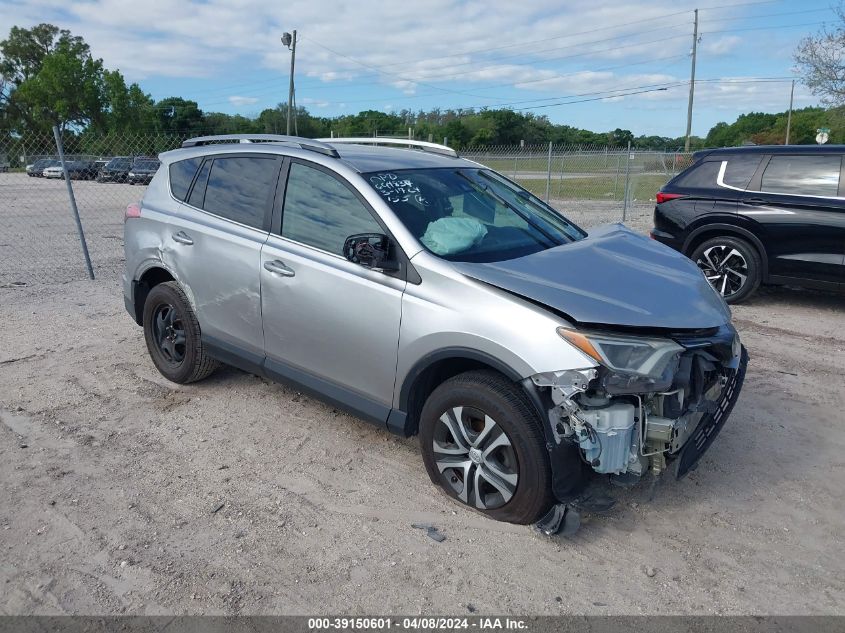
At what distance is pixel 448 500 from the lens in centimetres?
357

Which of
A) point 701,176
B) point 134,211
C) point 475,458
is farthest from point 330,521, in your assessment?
point 701,176

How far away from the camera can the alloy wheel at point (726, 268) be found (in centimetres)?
751

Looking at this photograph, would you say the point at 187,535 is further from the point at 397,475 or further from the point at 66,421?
the point at 66,421

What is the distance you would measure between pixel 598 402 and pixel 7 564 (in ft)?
9.02

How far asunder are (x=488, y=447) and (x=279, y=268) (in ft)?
5.49

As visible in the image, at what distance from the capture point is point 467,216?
3963mm

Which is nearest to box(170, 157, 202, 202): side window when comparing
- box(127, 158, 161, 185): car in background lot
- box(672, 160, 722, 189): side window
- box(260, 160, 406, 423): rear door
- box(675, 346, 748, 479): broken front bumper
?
box(260, 160, 406, 423): rear door

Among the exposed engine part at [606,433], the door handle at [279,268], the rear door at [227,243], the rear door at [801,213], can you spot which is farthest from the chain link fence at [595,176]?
the exposed engine part at [606,433]

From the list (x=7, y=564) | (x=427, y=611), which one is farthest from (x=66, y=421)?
(x=427, y=611)

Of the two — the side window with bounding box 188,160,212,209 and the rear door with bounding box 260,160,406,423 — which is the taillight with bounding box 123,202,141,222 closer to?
the side window with bounding box 188,160,212,209

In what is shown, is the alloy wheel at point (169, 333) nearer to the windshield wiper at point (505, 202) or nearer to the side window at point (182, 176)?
the side window at point (182, 176)

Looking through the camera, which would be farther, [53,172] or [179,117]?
[179,117]

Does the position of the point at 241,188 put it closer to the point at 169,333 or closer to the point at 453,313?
the point at 169,333

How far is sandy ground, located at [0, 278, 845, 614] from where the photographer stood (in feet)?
9.37
